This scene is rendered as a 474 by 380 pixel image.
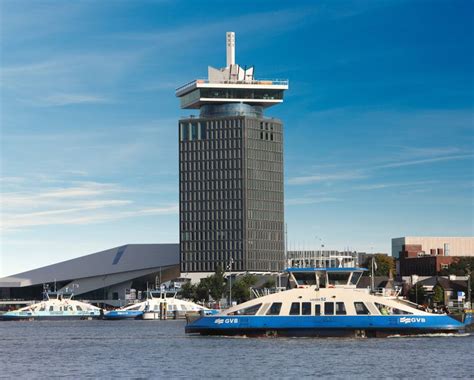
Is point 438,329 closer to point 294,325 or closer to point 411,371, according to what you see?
point 294,325

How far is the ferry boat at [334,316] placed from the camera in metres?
121

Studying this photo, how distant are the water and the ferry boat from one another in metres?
1.19

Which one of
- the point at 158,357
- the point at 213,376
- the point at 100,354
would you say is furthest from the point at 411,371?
the point at 100,354

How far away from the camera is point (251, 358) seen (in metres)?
103

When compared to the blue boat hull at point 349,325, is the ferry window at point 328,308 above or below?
above

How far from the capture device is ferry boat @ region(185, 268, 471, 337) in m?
121

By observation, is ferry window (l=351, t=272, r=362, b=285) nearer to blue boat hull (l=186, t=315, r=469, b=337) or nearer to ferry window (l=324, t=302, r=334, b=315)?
ferry window (l=324, t=302, r=334, b=315)

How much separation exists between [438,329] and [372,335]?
658 centimetres

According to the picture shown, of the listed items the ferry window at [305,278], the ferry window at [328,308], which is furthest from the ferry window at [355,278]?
the ferry window at [328,308]

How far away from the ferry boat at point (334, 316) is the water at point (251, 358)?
1185 millimetres

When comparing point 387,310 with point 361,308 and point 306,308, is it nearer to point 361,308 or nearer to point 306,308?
point 361,308

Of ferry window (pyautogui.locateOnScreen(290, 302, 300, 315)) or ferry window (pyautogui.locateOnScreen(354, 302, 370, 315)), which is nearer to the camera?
ferry window (pyautogui.locateOnScreen(354, 302, 370, 315))

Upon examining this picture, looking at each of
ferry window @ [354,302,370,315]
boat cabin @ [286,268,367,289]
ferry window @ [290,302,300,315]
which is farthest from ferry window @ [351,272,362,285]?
ferry window @ [290,302,300,315]

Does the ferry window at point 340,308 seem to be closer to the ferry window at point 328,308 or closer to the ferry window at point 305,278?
the ferry window at point 328,308
